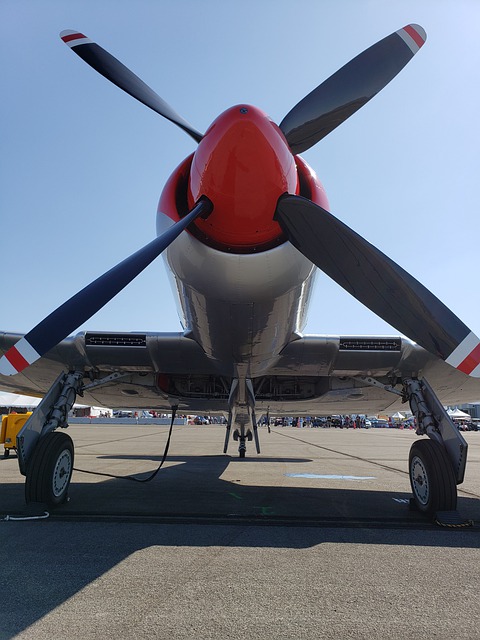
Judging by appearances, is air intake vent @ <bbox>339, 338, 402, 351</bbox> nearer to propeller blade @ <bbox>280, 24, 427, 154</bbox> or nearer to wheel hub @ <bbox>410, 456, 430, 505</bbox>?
wheel hub @ <bbox>410, 456, 430, 505</bbox>

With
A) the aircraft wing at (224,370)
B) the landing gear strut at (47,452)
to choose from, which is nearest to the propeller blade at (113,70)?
the aircraft wing at (224,370)

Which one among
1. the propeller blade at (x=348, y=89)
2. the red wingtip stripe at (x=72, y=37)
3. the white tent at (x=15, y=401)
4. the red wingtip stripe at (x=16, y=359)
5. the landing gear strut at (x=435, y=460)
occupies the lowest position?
the white tent at (x=15, y=401)

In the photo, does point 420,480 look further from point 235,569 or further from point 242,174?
point 242,174

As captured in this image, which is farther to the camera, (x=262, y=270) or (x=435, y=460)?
(x=435, y=460)

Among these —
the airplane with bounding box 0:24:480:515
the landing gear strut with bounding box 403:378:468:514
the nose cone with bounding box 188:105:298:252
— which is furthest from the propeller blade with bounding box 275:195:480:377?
the landing gear strut with bounding box 403:378:468:514

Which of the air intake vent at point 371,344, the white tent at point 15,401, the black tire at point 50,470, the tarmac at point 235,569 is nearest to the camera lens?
the tarmac at point 235,569

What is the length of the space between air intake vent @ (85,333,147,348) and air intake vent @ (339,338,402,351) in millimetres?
3457

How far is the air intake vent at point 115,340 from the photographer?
795 cm

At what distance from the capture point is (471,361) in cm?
438

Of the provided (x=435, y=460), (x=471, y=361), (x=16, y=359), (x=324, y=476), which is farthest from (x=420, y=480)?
(x=16, y=359)

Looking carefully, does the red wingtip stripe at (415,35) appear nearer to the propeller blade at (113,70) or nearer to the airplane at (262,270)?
the airplane at (262,270)

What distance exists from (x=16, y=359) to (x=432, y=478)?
5.39 m

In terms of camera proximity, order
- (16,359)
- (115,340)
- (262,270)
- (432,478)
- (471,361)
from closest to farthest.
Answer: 1. (471,361)
2. (16,359)
3. (262,270)
4. (432,478)
5. (115,340)

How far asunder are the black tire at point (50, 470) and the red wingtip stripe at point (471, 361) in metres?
5.41
